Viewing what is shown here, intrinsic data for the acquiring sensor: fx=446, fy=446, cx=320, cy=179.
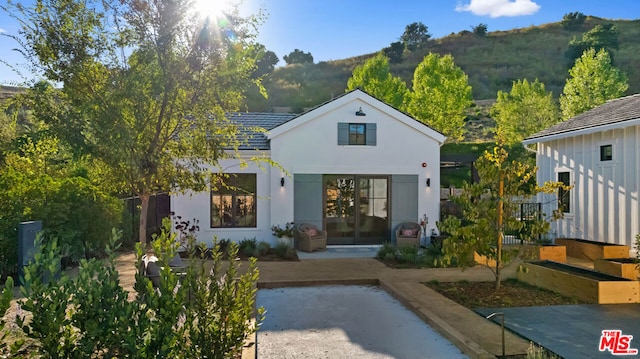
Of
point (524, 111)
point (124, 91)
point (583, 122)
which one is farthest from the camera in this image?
point (524, 111)

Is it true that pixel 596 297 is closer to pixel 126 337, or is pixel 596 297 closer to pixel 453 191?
pixel 126 337

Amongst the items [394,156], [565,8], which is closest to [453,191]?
[394,156]

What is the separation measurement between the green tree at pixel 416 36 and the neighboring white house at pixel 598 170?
248 feet

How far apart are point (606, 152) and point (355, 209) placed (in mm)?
6982

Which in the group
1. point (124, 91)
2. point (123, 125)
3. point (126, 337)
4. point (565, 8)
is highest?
point (565, 8)

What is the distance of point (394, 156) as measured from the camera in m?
14.0

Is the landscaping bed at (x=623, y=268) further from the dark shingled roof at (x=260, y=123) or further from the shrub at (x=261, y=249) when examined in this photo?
the dark shingled roof at (x=260, y=123)

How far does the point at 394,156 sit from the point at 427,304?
7.55m

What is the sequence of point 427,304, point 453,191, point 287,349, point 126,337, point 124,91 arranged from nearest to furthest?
point 126,337
point 287,349
point 124,91
point 427,304
point 453,191

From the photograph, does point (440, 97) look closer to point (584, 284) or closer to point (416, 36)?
point (584, 284)

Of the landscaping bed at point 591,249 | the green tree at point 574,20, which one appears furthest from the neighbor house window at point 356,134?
the green tree at point 574,20

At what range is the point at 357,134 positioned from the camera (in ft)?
45.6

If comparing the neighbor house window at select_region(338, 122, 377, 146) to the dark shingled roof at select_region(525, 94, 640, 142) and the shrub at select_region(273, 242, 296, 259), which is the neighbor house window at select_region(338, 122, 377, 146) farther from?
the dark shingled roof at select_region(525, 94, 640, 142)

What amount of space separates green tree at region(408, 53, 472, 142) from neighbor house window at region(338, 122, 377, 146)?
1717 cm
